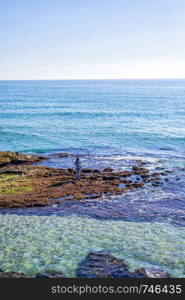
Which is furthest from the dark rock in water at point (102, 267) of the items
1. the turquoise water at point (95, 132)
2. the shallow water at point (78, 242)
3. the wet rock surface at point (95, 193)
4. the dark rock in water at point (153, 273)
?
the turquoise water at point (95, 132)

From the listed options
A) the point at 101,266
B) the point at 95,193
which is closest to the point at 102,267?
the point at 101,266

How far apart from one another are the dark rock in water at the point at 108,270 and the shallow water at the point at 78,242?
46 cm

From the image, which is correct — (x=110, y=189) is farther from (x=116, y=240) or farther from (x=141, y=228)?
(x=116, y=240)

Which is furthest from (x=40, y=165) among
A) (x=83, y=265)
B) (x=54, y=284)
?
(x=54, y=284)

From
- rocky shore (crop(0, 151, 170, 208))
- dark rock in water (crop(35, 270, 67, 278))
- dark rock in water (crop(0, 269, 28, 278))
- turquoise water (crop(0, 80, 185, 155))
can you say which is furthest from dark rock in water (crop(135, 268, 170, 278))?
turquoise water (crop(0, 80, 185, 155))

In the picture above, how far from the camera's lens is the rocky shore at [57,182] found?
99.3 ft

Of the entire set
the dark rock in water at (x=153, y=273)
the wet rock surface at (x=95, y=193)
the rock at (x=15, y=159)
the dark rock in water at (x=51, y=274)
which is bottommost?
the dark rock in water at (x=51, y=274)

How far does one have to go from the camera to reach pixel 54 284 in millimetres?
11547

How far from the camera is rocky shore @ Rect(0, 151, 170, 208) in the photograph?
1191 inches

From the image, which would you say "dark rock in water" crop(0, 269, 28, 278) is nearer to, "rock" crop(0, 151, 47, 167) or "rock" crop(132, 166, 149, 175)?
"rock" crop(132, 166, 149, 175)

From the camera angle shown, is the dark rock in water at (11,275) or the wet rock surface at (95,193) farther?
the wet rock surface at (95,193)

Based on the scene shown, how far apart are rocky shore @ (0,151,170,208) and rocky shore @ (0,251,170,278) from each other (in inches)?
452

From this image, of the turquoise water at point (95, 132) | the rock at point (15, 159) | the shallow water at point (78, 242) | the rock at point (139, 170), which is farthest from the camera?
the turquoise water at point (95, 132)

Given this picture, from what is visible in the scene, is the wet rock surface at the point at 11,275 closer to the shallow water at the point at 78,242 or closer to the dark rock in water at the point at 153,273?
the shallow water at the point at 78,242
